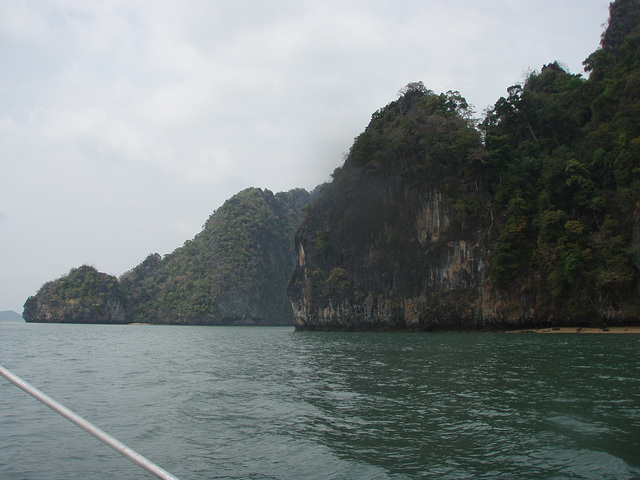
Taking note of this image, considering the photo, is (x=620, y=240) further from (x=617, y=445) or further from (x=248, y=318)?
(x=248, y=318)

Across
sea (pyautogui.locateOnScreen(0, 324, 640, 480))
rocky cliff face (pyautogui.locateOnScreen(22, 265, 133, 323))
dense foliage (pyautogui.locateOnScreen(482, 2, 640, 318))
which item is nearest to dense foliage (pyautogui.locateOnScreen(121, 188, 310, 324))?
rocky cliff face (pyautogui.locateOnScreen(22, 265, 133, 323))

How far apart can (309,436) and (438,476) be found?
2.87 m

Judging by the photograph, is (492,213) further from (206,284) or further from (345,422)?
(206,284)

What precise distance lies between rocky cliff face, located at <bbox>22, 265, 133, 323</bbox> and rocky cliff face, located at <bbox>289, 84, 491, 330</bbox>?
57289 mm

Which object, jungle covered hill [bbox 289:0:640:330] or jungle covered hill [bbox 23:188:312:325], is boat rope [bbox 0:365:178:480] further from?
jungle covered hill [bbox 23:188:312:325]

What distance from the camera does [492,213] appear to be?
43938 millimetres

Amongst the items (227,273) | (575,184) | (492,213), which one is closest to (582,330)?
(575,184)

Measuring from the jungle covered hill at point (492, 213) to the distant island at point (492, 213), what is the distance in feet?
0.40

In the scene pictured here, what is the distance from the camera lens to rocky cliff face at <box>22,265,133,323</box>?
97.9m

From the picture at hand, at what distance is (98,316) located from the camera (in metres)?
99.4

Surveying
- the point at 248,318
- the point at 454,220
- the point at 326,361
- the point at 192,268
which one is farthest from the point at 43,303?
the point at 326,361

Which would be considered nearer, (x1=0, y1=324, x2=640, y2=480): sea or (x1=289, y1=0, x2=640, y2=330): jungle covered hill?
(x1=0, y1=324, x2=640, y2=480): sea

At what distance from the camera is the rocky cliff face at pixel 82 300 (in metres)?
97.9

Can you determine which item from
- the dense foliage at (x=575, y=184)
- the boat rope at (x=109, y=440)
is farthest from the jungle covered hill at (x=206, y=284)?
the boat rope at (x=109, y=440)
